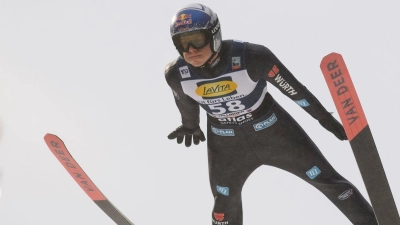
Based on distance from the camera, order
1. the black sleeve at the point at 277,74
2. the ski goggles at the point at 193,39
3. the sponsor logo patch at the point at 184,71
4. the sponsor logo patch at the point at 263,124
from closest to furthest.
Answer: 1. the ski goggles at the point at 193,39
2. the black sleeve at the point at 277,74
3. the sponsor logo patch at the point at 184,71
4. the sponsor logo patch at the point at 263,124

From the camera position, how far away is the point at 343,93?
394 centimetres

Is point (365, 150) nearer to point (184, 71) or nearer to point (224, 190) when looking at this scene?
point (224, 190)

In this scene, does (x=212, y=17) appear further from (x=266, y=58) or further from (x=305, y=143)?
(x=305, y=143)

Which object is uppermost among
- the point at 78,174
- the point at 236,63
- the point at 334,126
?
the point at 236,63

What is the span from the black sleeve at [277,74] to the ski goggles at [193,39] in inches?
12.8

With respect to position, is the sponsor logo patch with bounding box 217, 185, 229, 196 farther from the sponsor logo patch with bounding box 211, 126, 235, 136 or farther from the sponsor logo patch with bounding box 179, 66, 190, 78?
the sponsor logo patch with bounding box 179, 66, 190, 78

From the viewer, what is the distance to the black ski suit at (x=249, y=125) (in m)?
4.31

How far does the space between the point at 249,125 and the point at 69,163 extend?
1.47 meters

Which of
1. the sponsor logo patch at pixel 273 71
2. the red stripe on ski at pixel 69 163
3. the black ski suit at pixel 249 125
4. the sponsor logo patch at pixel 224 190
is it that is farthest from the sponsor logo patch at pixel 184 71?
the red stripe on ski at pixel 69 163

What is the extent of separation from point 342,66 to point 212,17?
0.88m

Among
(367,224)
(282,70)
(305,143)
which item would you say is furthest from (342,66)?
(367,224)

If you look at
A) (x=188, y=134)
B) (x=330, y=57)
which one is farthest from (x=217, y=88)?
(x=330, y=57)

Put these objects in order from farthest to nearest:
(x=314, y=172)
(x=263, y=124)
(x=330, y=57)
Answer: (x=263, y=124), (x=314, y=172), (x=330, y=57)

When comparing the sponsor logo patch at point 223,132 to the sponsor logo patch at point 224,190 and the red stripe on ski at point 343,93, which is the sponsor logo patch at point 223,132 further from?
the red stripe on ski at point 343,93
